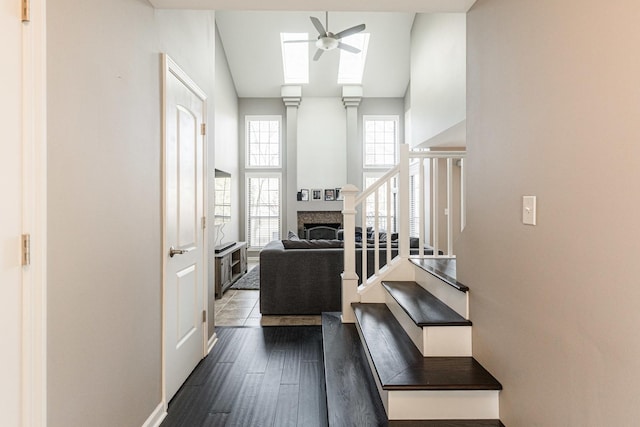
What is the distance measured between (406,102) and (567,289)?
7.95m

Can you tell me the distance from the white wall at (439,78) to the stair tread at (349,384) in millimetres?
2904

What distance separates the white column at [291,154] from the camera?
830 centimetres

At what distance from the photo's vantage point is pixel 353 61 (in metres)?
7.84

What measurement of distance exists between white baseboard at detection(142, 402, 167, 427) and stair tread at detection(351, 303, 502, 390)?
1.32m

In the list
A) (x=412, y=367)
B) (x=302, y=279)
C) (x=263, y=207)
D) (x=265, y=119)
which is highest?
(x=265, y=119)

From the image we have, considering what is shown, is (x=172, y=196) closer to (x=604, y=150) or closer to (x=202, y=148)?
(x=202, y=148)

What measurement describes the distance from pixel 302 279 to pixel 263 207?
16.2 feet

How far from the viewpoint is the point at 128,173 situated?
1721 millimetres
